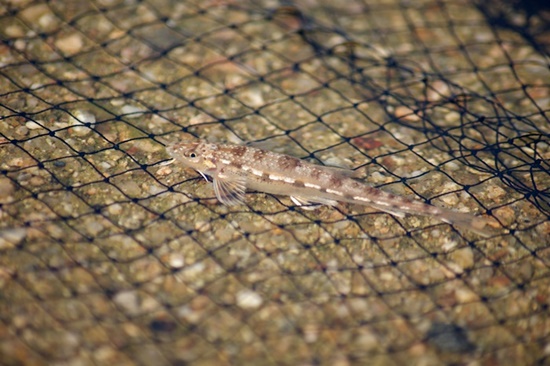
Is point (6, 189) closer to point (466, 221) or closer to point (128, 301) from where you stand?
point (128, 301)

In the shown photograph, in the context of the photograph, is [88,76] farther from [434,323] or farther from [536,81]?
[536,81]

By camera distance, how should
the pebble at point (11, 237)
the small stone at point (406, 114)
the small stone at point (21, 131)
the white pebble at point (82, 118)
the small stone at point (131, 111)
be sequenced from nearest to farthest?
the pebble at point (11, 237), the small stone at point (21, 131), the white pebble at point (82, 118), the small stone at point (131, 111), the small stone at point (406, 114)

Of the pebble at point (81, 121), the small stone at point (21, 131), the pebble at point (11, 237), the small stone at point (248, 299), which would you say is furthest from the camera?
the pebble at point (81, 121)

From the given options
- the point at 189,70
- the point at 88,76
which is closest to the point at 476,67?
the point at 189,70

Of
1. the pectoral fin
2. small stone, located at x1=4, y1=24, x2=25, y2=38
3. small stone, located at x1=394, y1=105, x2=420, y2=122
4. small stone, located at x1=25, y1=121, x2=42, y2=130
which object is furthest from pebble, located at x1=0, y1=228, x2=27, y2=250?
small stone, located at x1=394, y1=105, x2=420, y2=122

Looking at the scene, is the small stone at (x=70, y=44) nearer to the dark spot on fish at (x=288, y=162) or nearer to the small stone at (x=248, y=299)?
the dark spot on fish at (x=288, y=162)

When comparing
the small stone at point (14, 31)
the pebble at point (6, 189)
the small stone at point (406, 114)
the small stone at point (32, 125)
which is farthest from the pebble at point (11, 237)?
the small stone at point (406, 114)

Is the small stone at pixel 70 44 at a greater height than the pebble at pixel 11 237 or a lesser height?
greater
